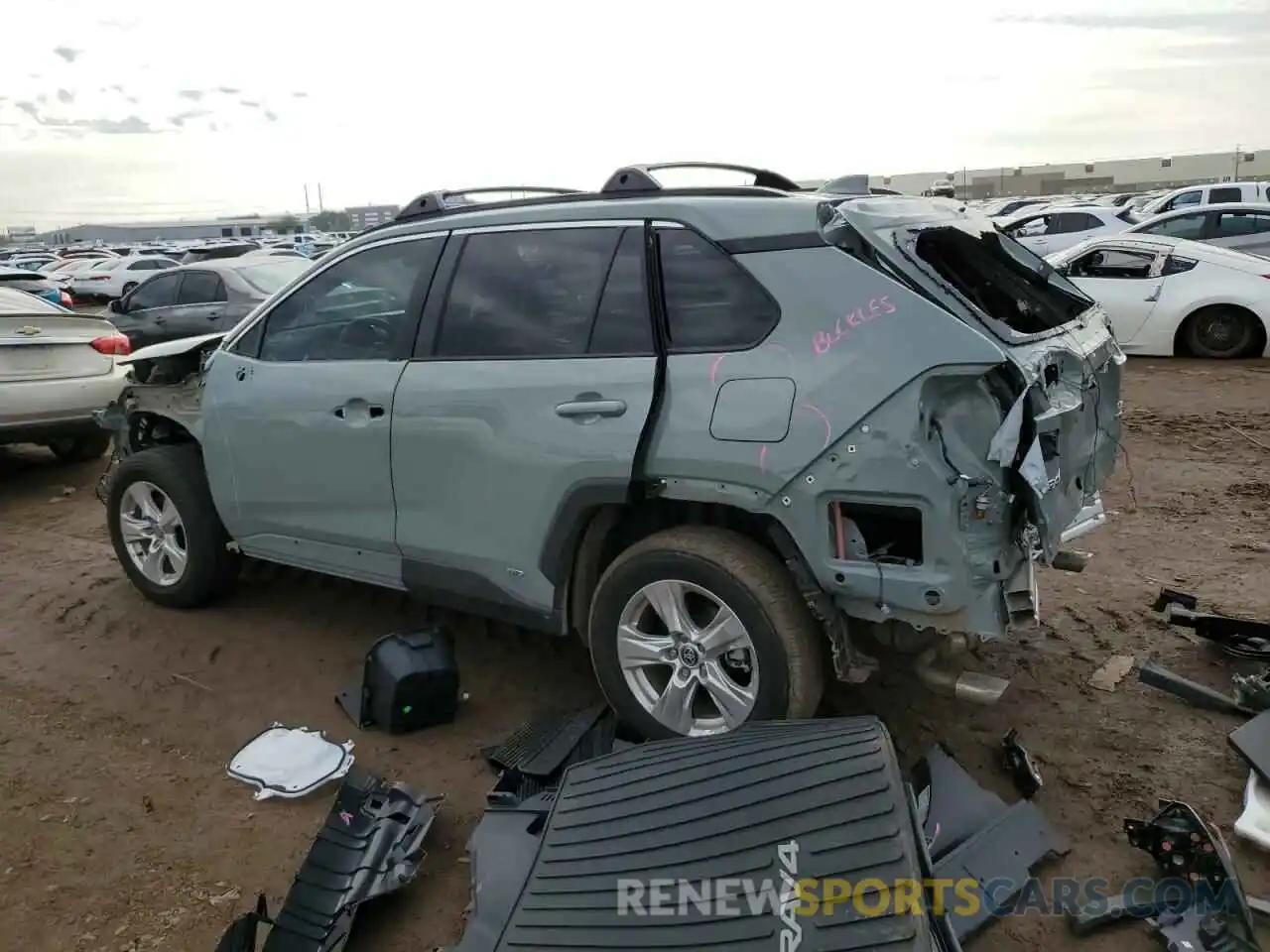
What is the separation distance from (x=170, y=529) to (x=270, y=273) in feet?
22.9

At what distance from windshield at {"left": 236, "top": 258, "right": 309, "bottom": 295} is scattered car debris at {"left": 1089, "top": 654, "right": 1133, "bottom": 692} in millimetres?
9207

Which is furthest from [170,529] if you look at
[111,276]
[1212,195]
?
[111,276]

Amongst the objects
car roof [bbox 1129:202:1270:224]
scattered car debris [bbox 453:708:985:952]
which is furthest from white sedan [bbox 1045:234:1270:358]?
scattered car debris [bbox 453:708:985:952]

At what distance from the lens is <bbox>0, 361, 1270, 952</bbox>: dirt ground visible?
3010 millimetres

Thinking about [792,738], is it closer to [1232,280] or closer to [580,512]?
[580,512]

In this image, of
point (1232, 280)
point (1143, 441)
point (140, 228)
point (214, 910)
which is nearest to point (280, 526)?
point (214, 910)

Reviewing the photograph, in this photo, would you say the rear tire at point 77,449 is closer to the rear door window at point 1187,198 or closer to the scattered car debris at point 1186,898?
the scattered car debris at point 1186,898

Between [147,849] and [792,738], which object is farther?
[147,849]

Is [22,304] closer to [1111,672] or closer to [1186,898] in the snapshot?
[1111,672]

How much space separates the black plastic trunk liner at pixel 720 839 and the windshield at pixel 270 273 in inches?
384

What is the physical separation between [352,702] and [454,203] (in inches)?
84.4

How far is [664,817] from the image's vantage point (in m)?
2.16

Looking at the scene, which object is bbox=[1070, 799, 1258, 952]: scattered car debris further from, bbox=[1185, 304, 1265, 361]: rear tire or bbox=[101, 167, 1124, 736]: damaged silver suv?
bbox=[1185, 304, 1265, 361]: rear tire

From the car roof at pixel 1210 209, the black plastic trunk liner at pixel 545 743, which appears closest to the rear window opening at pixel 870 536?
the black plastic trunk liner at pixel 545 743
